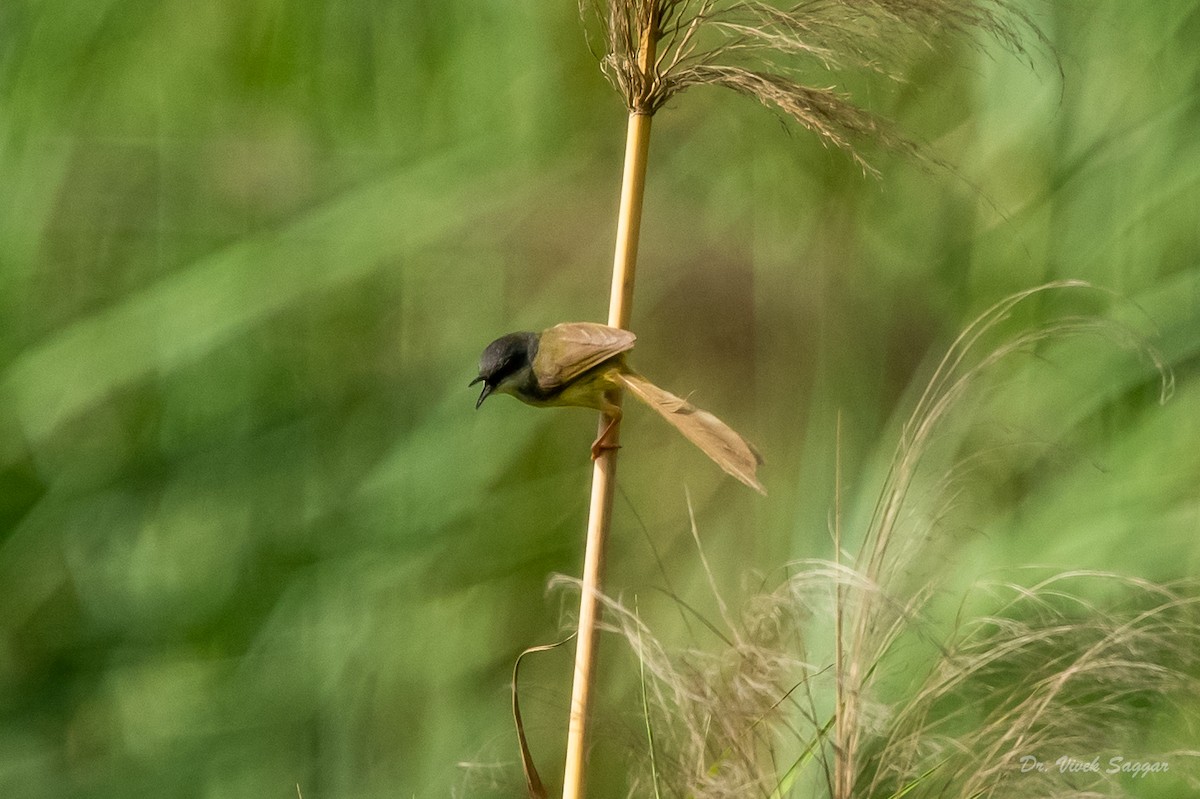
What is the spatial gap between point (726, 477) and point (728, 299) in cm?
17

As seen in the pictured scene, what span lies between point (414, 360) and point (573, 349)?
0.34m

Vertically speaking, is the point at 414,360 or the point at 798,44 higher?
the point at 798,44

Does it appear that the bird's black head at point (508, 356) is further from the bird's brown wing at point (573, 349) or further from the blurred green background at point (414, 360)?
the blurred green background at point (414, 360)

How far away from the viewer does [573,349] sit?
697 millimetres

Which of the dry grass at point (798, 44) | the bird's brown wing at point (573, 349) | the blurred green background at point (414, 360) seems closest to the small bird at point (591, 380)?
the bird's brown wing at point (573, 349)

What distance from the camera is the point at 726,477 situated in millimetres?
994

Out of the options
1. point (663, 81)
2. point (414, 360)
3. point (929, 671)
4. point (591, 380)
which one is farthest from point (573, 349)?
point (929, 671)

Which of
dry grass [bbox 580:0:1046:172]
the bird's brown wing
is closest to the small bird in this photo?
the bird's brown wing

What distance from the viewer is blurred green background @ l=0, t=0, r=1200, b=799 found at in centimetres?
96

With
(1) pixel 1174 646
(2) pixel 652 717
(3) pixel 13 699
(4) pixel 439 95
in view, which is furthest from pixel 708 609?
(3) pixel 13 699

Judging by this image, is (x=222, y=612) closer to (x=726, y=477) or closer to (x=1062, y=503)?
(x=726, y=477)

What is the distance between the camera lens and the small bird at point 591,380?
0.67 metres

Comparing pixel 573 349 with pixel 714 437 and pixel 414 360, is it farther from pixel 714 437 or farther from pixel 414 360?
pixel 414 360

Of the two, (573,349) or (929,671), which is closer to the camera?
(573,349)
